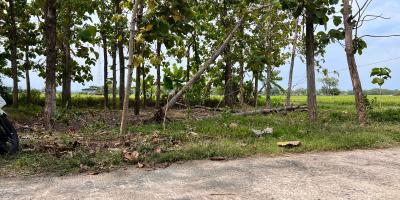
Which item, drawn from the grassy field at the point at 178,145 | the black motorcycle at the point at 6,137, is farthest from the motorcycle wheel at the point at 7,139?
→ the grassy field at the point at 178,145

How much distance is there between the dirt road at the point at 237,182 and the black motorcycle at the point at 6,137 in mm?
1150

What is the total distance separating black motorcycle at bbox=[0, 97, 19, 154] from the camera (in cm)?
547

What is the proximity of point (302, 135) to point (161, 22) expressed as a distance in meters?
2.97

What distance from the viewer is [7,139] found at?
5.63 m

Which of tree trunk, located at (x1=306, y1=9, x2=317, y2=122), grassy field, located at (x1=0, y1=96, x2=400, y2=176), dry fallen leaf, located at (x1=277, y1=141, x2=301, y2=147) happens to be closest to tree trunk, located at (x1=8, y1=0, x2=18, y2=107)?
grassy field, located at (x1=0, y1=96, x2=400, y2=176)

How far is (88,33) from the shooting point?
6.72 meters

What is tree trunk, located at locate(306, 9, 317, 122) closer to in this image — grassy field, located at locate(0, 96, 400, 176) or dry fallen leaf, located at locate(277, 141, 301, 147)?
grassy field, located at locate(0, 96, 400, 176)

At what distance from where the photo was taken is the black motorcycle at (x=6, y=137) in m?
5.47

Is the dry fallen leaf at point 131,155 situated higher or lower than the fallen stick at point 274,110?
lower

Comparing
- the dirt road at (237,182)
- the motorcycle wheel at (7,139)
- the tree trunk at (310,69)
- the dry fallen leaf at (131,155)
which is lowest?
the dirt road at (237,182)

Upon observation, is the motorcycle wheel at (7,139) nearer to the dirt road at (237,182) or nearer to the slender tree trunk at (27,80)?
the dirt road at (237,182)

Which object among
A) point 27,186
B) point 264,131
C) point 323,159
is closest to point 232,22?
point 264,131

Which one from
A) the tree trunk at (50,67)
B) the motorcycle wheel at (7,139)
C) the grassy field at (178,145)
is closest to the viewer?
the grassy field at (178,145)

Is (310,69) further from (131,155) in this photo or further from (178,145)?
(131,155)
